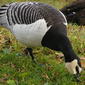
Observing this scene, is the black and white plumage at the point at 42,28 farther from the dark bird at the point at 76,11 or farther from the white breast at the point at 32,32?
the dark bird at the point at 76,11

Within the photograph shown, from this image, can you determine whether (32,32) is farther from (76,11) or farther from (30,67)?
(76,11)

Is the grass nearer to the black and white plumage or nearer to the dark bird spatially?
the black and white plumage

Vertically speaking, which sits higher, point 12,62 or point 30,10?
point 30,10

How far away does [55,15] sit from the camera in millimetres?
7172

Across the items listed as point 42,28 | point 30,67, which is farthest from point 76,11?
point 42,28

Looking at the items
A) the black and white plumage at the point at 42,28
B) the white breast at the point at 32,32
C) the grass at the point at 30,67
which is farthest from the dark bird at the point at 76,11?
the white breast at the point at 32,32

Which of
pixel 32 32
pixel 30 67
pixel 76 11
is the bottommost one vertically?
pixel 76 11

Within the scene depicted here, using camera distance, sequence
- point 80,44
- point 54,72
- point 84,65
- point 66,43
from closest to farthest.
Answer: point 66,43, point 54,72, point 84,65, point 80,44

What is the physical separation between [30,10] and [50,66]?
1.44 meters

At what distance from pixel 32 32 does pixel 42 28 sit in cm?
23

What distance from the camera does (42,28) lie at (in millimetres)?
6785

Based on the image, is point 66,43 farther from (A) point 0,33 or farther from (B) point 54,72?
(A) point 0,33

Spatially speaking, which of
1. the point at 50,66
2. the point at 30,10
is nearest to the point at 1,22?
the point at 30,10

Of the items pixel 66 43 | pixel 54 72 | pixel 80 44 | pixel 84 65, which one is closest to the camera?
pixel 66 43
